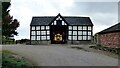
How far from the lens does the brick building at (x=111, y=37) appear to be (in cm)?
3247

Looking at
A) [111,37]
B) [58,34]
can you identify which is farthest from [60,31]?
[111,37]

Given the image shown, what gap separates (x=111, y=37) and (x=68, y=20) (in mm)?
22266

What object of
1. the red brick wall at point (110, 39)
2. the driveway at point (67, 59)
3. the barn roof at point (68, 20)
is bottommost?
the driveway at point (67, 59)

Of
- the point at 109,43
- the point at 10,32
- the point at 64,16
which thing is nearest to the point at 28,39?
the point at 10,32

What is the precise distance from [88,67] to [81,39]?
35058mm

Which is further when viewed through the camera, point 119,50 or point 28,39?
point 28,39

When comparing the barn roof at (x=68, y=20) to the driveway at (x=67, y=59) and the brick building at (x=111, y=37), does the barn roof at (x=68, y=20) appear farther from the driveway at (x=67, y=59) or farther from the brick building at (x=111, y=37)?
the driveway at (x=67, y=59)

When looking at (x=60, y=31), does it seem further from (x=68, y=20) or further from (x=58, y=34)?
(x=68, y=20)

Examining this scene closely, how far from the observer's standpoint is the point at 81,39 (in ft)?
176

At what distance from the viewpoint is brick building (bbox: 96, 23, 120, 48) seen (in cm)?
3247

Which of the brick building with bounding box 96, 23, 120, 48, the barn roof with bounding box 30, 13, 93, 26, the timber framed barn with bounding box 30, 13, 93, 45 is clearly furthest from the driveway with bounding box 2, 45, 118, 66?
the barn roof with bounding box 30, 13, 93, 26

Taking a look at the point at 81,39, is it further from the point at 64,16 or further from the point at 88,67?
Answer: the point at 88,67

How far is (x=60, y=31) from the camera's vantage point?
53938 millimetres

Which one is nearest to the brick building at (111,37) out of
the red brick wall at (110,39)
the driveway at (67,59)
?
the red brick wall at (110,39)
